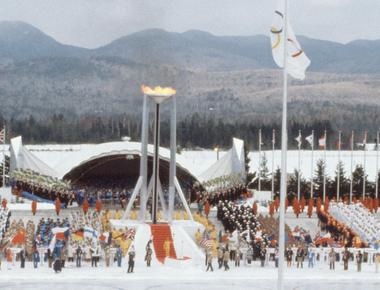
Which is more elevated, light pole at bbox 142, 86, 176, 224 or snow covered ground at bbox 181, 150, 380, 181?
snow covered ground at bbox 181, 150, 380, 181

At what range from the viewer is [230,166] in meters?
66.1

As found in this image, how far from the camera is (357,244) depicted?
38.3 meters

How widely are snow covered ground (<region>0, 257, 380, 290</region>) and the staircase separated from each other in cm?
188

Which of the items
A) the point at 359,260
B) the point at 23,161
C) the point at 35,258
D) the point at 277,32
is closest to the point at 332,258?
the point at 359,260

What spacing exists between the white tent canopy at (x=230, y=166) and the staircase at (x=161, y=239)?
21054 millimetres

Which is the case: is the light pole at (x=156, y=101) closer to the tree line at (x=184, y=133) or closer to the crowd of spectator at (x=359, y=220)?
the crowd of spectator at (x=359, y=220)

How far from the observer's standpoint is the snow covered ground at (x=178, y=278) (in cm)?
3088

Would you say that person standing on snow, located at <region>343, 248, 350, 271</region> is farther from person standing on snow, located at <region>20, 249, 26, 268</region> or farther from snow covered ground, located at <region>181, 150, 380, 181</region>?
snow covered ground, located at <region>181, 150, 380, 181</region>

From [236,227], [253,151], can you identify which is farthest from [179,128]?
[236,227]

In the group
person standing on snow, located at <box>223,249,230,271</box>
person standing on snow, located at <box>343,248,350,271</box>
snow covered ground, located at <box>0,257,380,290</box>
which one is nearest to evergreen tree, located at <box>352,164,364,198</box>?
person standing on snow, located at <box>343,248,350,271</box>

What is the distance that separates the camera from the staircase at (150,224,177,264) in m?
37.8

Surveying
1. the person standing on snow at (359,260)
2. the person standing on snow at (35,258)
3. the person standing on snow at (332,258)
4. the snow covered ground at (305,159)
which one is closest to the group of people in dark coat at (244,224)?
the person standing on snow at (332,258)

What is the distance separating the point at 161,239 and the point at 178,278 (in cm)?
692

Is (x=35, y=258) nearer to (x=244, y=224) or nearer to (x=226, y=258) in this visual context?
(x=226, y=258)
